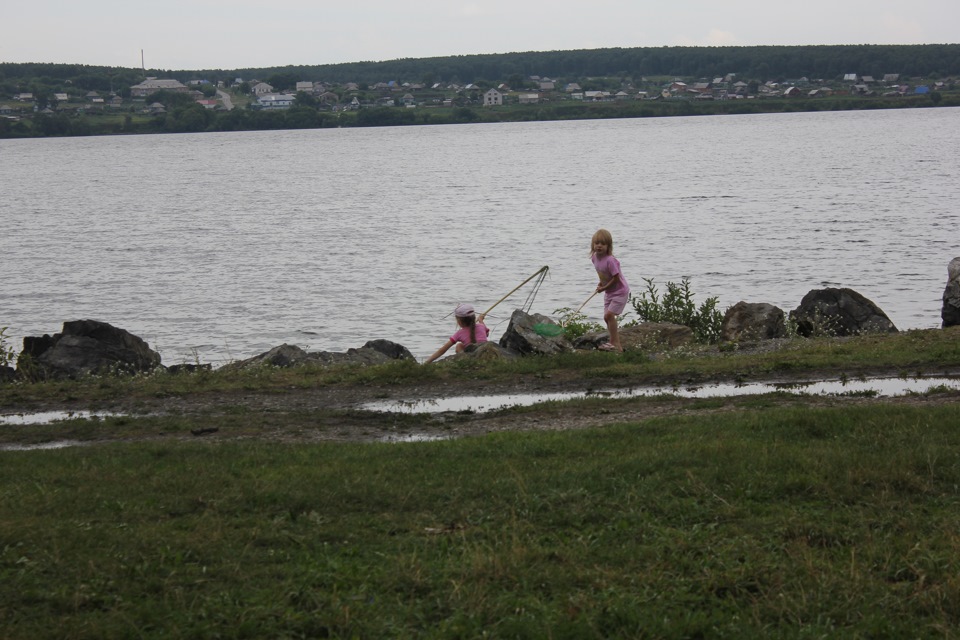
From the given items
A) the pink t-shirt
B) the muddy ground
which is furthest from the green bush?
the muddy ground

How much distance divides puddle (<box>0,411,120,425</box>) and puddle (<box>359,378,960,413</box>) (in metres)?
2.74

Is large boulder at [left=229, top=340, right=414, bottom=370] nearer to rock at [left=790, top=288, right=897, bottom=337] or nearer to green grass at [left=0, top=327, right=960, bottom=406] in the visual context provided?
green grass at [left=0, top=327, right=960, bottom=406]

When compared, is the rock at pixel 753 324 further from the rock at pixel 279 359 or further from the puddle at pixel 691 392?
the rock at pixel 279 359

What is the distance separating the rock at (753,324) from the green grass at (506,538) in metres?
8.02

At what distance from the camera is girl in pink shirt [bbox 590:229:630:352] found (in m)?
14.6

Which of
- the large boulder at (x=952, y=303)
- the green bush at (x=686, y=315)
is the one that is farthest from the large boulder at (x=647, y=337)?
the large boulder at (x=952, y=303)

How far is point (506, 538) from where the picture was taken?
6.38 m

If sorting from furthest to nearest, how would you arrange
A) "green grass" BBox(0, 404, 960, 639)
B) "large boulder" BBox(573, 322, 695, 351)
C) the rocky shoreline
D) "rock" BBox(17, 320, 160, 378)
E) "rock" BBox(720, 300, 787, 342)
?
"rock" BBox(720, 300, 787, 342)
"rock" BBox(17, 320, 160, 378)
"large boulder" BBox(573, 322, 695, 351)
the rocky shoreline
"green grass" BBox(0, 404, 960, 639)

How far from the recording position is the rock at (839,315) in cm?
1805

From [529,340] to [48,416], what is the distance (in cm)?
612

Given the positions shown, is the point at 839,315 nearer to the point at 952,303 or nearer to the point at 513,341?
the point at 952,303

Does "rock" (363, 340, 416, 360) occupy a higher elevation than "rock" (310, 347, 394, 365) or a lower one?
lower

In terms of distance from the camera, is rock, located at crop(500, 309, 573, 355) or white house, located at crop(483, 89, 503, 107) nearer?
rock, located at crop(500, 309, 573, 355)

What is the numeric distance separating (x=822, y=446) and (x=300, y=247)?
3533 cm
